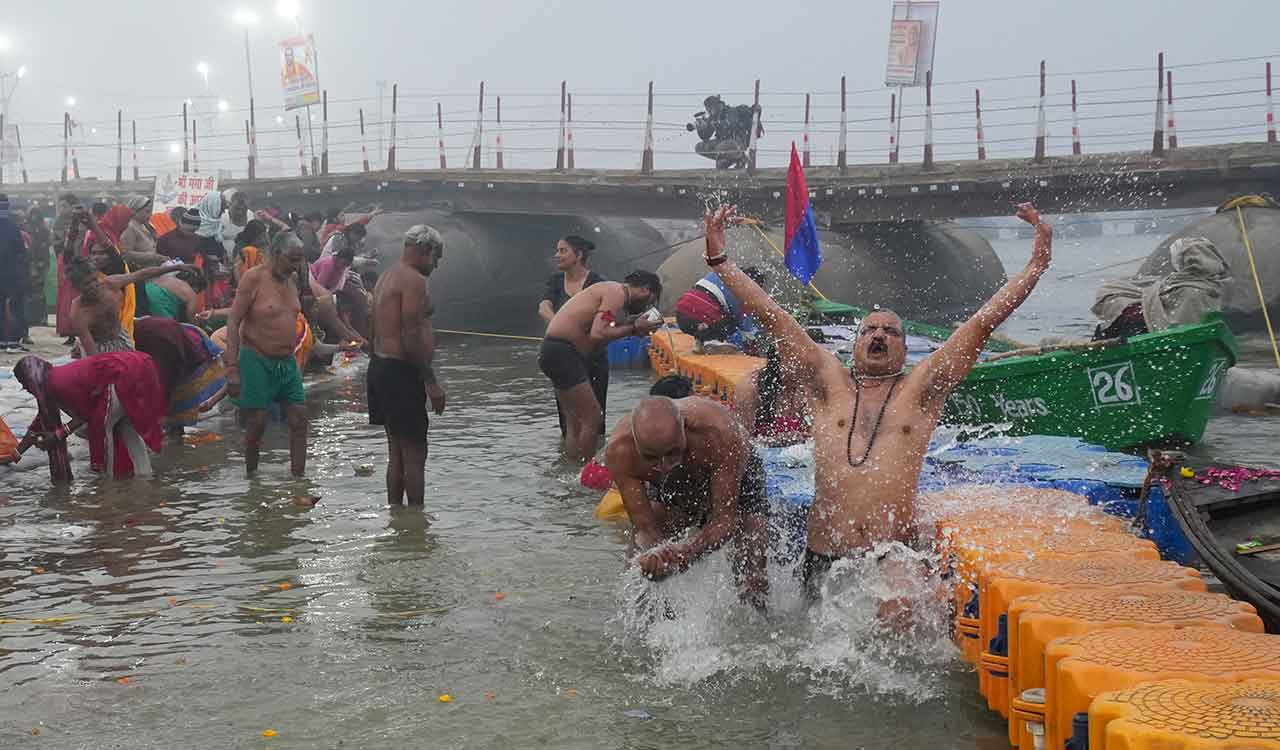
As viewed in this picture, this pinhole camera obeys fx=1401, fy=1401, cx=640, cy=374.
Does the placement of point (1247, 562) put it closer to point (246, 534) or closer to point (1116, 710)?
point (1116, 710)

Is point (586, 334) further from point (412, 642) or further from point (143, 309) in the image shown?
point (143, 309)

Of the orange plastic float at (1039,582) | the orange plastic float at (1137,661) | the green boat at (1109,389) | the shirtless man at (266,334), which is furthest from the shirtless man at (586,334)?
the orange plastic float at (1137,661)

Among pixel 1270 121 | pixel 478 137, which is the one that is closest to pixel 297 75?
pixel 478 137

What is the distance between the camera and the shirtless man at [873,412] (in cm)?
576

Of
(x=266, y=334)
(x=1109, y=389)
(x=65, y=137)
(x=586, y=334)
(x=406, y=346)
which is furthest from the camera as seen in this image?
(x=65, y=137)

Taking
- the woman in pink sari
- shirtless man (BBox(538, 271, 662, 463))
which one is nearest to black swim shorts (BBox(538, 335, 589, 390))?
shirtless man (BBox(538, 271, 662, 463))

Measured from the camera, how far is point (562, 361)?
10.1 metres

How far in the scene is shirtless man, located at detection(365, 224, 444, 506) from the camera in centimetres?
851

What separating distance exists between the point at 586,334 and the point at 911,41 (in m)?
17.1

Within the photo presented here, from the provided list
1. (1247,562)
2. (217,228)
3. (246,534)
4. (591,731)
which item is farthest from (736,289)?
(217,228)

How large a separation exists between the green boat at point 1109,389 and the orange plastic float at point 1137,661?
679 cm

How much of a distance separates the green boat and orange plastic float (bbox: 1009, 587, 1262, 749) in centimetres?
629

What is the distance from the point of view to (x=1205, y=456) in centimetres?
1119

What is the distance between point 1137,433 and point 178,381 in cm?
783
